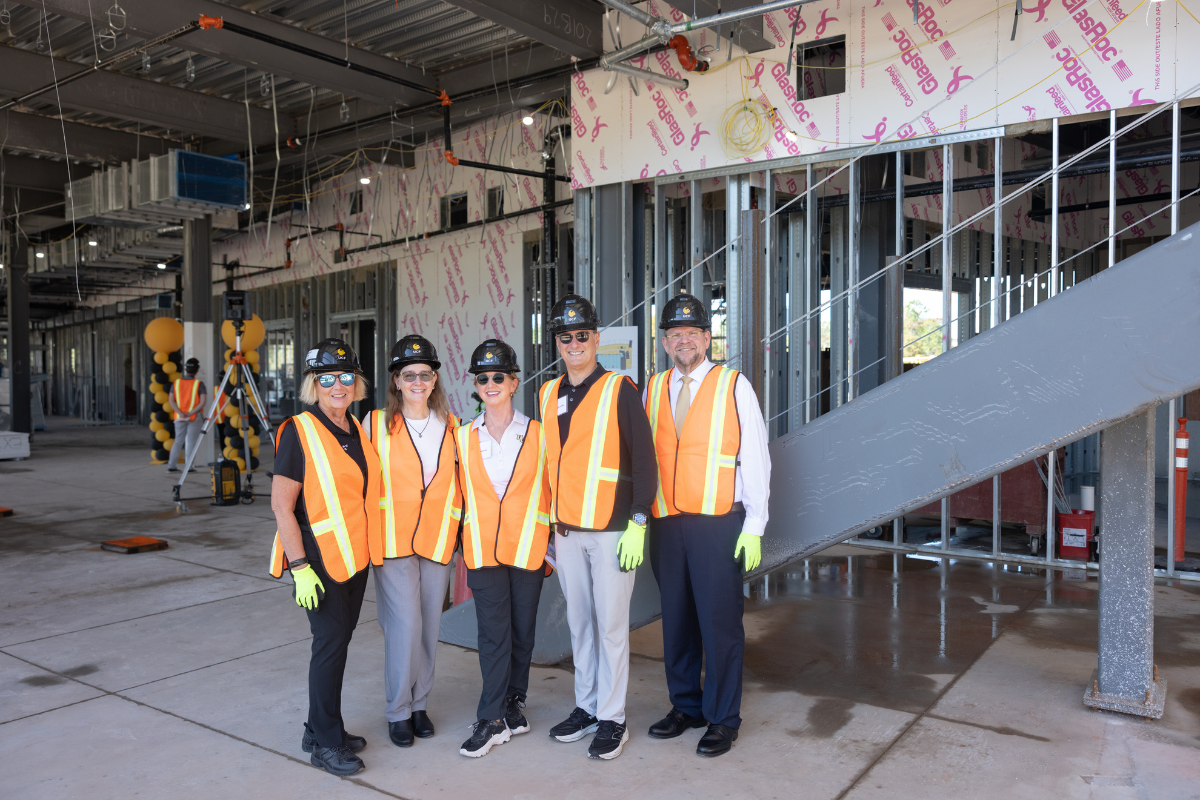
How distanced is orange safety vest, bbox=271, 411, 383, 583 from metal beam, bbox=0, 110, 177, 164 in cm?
1081

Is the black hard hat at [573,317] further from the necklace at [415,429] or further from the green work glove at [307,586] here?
the green work glove at [307,586]

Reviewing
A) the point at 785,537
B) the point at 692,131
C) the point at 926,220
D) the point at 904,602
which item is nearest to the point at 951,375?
the point at 785,537

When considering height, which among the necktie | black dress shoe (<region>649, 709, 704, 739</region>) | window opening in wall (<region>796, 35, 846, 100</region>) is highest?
window opening in wall (<region>796, 35, 846, 100</region>)

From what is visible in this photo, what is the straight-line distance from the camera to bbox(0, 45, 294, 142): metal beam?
9.66 meters

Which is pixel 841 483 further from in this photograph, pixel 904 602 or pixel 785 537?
pixel 904 602

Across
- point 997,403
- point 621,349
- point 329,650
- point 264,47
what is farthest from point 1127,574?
point 264,47

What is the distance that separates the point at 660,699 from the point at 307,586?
6.17ft

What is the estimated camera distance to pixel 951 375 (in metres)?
3.64

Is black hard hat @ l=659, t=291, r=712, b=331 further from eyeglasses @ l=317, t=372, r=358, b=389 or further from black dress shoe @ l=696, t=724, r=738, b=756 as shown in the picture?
black dress shoe @ l=696, t=724, r=738, b=756

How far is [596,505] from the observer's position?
3645 mm

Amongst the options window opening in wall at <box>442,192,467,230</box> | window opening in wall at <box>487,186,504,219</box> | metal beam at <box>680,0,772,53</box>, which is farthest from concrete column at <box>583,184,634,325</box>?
window opening in wall at <box>442,192,467,230</box>

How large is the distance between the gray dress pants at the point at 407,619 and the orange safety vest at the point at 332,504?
0.21 meters

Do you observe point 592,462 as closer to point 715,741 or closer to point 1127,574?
point 715,741

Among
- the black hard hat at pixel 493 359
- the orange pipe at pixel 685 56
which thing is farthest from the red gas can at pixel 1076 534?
the black hard hat at pixel 493 359
